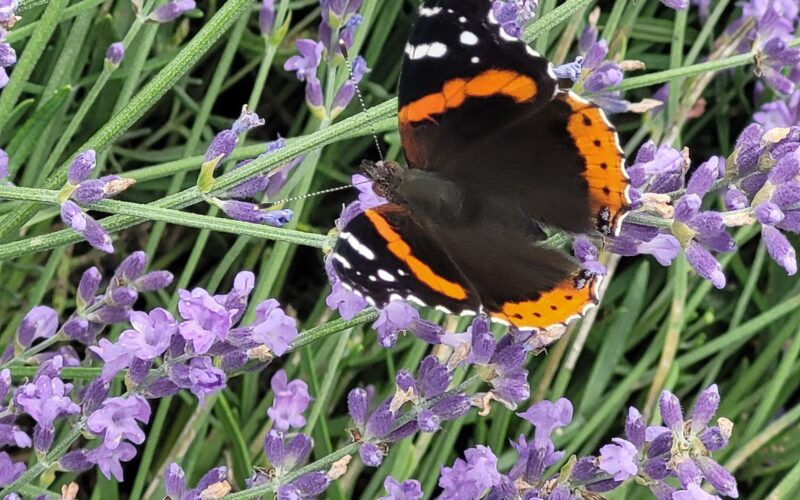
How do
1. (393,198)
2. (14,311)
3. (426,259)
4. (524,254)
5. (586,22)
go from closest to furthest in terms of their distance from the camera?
(426,259) < (524,254) < (393,198) < (14,311) < (586,22)

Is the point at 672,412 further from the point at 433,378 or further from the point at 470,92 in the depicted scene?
the point at 470,92

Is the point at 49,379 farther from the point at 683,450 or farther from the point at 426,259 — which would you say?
the point at 683,450

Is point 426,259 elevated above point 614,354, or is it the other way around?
point 426,259

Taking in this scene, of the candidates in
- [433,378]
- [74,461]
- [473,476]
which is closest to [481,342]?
[433,378]

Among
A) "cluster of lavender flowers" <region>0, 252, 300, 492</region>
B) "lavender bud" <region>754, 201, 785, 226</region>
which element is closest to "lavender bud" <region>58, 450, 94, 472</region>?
"cluster of lavender flowers" <region>0, 252, 300, 492</region>

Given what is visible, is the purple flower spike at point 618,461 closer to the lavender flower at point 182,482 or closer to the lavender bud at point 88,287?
the lavender flower at point 182,482

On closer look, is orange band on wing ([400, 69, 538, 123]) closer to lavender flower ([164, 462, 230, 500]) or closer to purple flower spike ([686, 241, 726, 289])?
purple flower spike ([686, 241, 726, 289])

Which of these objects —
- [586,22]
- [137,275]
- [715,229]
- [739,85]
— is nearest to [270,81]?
[586,22]
